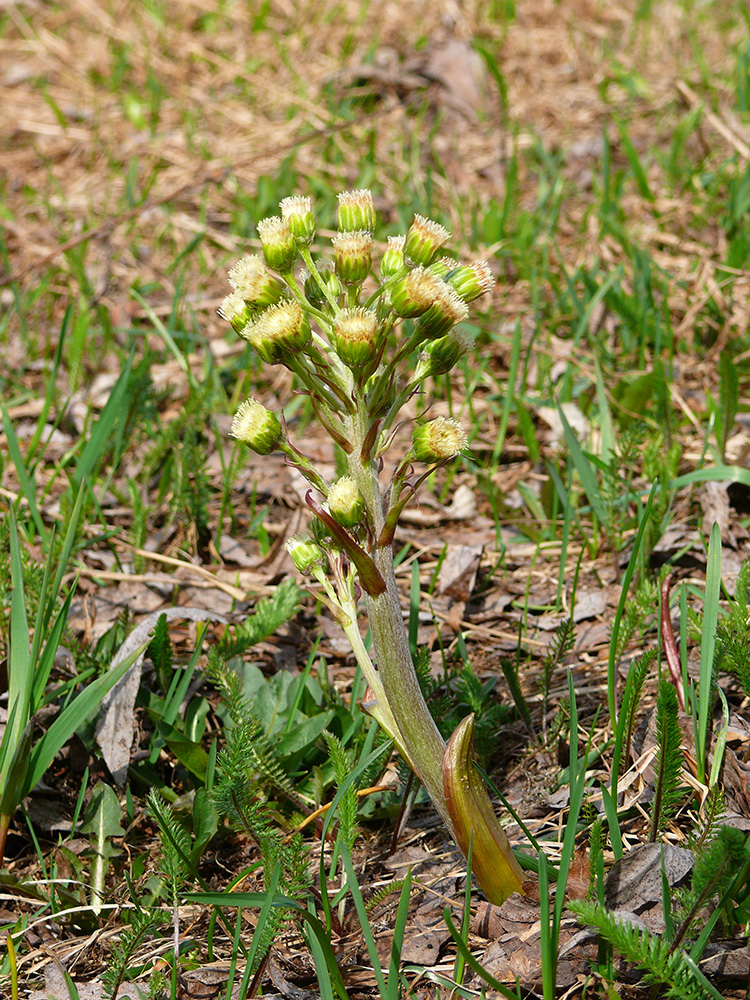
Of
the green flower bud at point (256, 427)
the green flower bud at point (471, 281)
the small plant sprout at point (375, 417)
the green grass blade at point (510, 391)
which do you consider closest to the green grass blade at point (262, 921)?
the small plant sprout at point (375, 417)

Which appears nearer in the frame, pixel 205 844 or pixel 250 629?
pixel 205 844

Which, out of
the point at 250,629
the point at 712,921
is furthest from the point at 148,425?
the point at 712,921

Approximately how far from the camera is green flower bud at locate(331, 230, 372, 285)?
5.39ft

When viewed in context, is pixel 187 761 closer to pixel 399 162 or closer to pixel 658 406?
pixel 658 406

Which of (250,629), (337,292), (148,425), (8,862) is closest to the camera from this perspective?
(337,292)

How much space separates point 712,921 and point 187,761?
1.14 metres

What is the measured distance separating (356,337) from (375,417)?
17 centimetres

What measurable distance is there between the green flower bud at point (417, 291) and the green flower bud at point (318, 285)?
160 millimetres

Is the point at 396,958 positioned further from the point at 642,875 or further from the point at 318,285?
the point at 318,285

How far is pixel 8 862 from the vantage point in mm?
2043

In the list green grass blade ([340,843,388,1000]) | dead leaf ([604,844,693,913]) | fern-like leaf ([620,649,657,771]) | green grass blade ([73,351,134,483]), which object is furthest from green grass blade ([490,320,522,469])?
green grass blade ([340,843,388,1000])

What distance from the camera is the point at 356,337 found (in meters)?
1.54

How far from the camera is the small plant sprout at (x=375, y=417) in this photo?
1.59 metres

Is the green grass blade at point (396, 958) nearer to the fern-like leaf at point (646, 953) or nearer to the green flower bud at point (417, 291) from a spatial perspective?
the fern-like leaf at point (646, 953)
